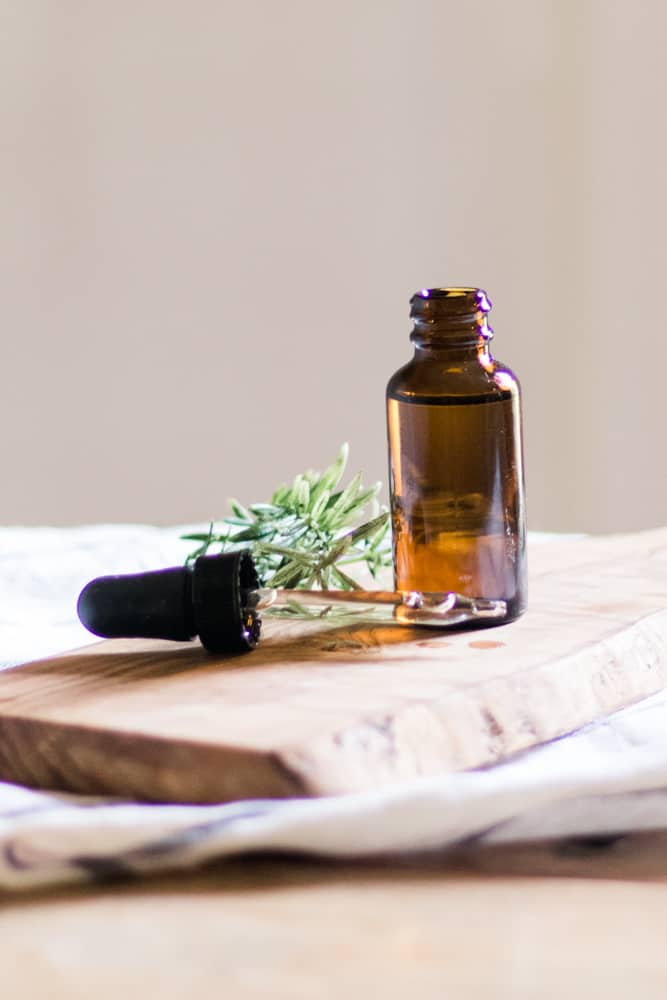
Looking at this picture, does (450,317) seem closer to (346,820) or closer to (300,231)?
(346,820)

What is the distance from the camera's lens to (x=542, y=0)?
332 centimetres

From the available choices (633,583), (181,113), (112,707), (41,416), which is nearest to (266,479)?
(41,416)

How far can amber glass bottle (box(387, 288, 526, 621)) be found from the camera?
84cm

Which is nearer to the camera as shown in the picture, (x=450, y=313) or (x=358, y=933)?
(x=358, y=933)

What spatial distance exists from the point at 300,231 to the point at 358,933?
2990 millimetres

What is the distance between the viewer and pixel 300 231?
3338mm

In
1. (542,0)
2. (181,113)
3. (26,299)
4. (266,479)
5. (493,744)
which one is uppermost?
(542,0)

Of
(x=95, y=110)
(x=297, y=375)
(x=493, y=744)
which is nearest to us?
(x=493, y=744)

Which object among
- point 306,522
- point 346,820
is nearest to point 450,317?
point 306,522

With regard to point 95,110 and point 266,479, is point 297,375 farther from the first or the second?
point 95,110

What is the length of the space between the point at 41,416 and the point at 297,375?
2.15 feet

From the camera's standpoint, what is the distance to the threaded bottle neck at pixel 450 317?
85 cm

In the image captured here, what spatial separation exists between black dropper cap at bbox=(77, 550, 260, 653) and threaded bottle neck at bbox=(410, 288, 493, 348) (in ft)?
0.64

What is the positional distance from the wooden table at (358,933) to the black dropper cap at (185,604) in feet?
0.81
